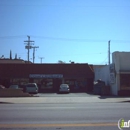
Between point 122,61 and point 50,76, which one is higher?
point 122,61

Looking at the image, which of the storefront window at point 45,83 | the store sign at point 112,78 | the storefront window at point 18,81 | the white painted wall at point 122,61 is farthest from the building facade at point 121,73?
the storefront window at point 18,81

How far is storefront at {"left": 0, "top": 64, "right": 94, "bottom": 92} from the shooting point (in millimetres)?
46688

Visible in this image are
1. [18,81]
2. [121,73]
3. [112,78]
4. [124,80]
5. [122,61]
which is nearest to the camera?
[121,73]

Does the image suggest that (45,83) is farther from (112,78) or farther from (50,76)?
(112,78)

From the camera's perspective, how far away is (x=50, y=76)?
153 ft

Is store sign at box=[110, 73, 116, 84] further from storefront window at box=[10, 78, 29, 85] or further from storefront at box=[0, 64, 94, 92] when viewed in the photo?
storefront window at box=[10, 78, 29, 85]

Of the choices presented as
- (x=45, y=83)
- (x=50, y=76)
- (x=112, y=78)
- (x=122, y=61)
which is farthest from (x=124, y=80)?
(x=45, y=83)

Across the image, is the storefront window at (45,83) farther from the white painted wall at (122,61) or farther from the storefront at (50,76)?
the white painted wall at (122,61)

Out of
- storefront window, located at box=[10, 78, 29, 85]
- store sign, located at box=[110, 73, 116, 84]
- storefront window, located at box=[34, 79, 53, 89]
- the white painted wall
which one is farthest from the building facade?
storefront window, located at box=[10, 78, 29, 85]

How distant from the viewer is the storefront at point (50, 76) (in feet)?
153

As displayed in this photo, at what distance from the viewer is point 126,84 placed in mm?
32781

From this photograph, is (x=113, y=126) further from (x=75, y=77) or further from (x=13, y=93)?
(x=75, y=77)

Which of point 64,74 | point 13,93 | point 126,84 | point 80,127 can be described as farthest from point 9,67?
point 80,127

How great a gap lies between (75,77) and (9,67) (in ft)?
40.2
